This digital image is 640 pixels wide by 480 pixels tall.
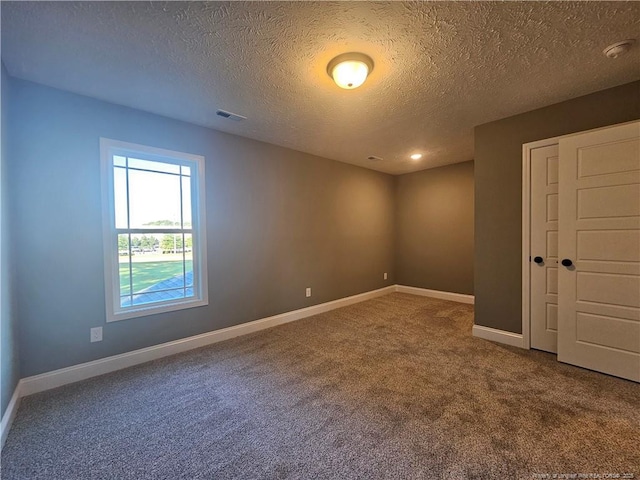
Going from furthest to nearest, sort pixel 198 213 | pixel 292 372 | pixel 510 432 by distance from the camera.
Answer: pixel 198 213, pixel 292 372, pixel 510 432

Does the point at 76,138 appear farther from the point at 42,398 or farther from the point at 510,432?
the point at 510,432

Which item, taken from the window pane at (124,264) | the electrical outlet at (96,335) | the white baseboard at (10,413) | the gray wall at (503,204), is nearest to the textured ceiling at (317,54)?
the gray wall at (503,204)

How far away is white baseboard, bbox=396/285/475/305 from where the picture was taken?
15.9 ft

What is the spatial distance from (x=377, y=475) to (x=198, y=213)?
282 centimetres

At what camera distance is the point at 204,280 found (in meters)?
3.16

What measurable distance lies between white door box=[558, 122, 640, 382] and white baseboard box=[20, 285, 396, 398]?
3.04 meters

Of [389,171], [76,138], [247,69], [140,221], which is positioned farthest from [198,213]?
[389,171]

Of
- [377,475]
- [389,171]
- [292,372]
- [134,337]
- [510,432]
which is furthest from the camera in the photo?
[389,171]

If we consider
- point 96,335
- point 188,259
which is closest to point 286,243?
point 188,259

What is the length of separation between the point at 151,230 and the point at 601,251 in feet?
13.8

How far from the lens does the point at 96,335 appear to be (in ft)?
8.21

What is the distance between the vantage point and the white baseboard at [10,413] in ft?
5.51

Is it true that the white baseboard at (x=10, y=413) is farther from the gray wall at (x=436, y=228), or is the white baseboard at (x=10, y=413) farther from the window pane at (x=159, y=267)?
the gray wall at (x=436, y=228)

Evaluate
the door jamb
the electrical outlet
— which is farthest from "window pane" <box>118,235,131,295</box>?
the door jamb
